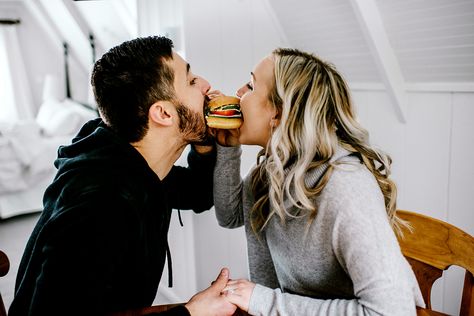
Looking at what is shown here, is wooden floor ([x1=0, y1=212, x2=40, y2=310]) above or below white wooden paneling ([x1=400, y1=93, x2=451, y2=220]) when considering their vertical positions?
below

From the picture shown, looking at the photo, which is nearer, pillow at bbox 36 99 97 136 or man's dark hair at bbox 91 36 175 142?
man's dark hair at bbox 91 36 175 142

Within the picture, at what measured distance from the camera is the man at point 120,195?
976mm

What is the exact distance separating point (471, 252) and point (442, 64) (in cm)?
72

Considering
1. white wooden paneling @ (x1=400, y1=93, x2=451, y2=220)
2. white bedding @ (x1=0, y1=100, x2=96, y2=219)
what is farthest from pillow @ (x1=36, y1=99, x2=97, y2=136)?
white wooden paneling @ (x1=400, y1=93, x2=451, y2=220)

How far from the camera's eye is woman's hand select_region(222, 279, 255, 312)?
993 millimetres

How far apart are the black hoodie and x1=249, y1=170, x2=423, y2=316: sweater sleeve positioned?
356 mm

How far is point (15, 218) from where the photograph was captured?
382 centimetres

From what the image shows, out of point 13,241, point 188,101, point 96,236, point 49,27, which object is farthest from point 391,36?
point 49,27

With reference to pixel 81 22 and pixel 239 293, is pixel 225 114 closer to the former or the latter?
pixel 239 293

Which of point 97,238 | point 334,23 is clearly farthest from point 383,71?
point 97,238

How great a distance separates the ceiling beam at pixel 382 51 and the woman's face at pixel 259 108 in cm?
49

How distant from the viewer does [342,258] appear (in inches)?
39.6

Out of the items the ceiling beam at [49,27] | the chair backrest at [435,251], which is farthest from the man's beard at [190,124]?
the ceiling beam at [49,27]

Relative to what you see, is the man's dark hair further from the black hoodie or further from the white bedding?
the white bedding
